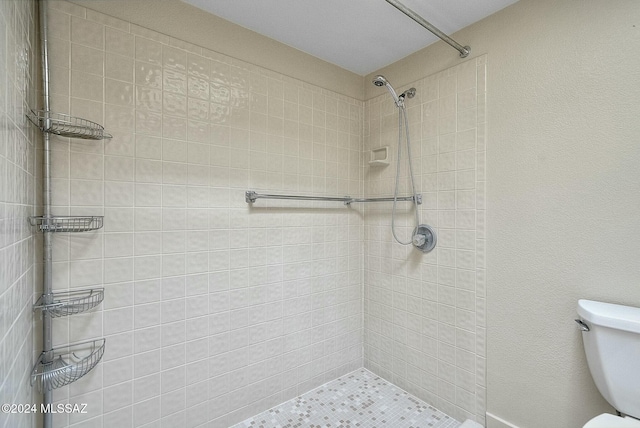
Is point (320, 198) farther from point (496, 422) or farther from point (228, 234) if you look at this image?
point (496, 422)

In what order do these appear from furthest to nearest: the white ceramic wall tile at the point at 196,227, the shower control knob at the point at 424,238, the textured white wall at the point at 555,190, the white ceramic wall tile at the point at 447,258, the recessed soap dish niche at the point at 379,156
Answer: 1. the recessed soap dish niche at the point at 379,156
2. the shower control knob at the point at 424,238
3. the white ceramic wall tile at the point at 447,258
4. the white ceramic wall tile at the point at 196,227
5. the textured white wall at the point at 555,190

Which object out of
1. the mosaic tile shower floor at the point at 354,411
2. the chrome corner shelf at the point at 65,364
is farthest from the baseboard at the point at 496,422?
the chrome corner shelf at the point at 65,364

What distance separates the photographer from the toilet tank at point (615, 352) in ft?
3.46

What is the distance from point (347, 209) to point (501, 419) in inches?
57.2

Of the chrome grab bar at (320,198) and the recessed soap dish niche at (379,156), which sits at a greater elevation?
the recessed soap dish niche at (379,156)

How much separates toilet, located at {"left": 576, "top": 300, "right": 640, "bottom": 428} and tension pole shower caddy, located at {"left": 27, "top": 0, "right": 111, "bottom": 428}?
76.3 inches

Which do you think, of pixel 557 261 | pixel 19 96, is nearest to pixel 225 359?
pixel 19 96

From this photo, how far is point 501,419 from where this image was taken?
1.52m

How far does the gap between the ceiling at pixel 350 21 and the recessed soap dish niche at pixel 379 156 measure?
60 cm

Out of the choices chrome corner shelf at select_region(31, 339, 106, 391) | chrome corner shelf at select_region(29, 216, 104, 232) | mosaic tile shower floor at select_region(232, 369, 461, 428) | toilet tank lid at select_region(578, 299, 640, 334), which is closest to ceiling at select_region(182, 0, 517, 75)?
chrome corner shelf at select_region(29, 216, 104, 232)

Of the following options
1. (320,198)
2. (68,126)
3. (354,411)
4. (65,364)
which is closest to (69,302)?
(65,364)

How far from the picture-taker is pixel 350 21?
5.29 ft

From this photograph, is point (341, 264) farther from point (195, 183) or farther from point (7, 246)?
point (7, 246)

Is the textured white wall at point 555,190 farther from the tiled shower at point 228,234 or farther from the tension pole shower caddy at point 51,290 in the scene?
the tension pole shower caddy at point 51,290
